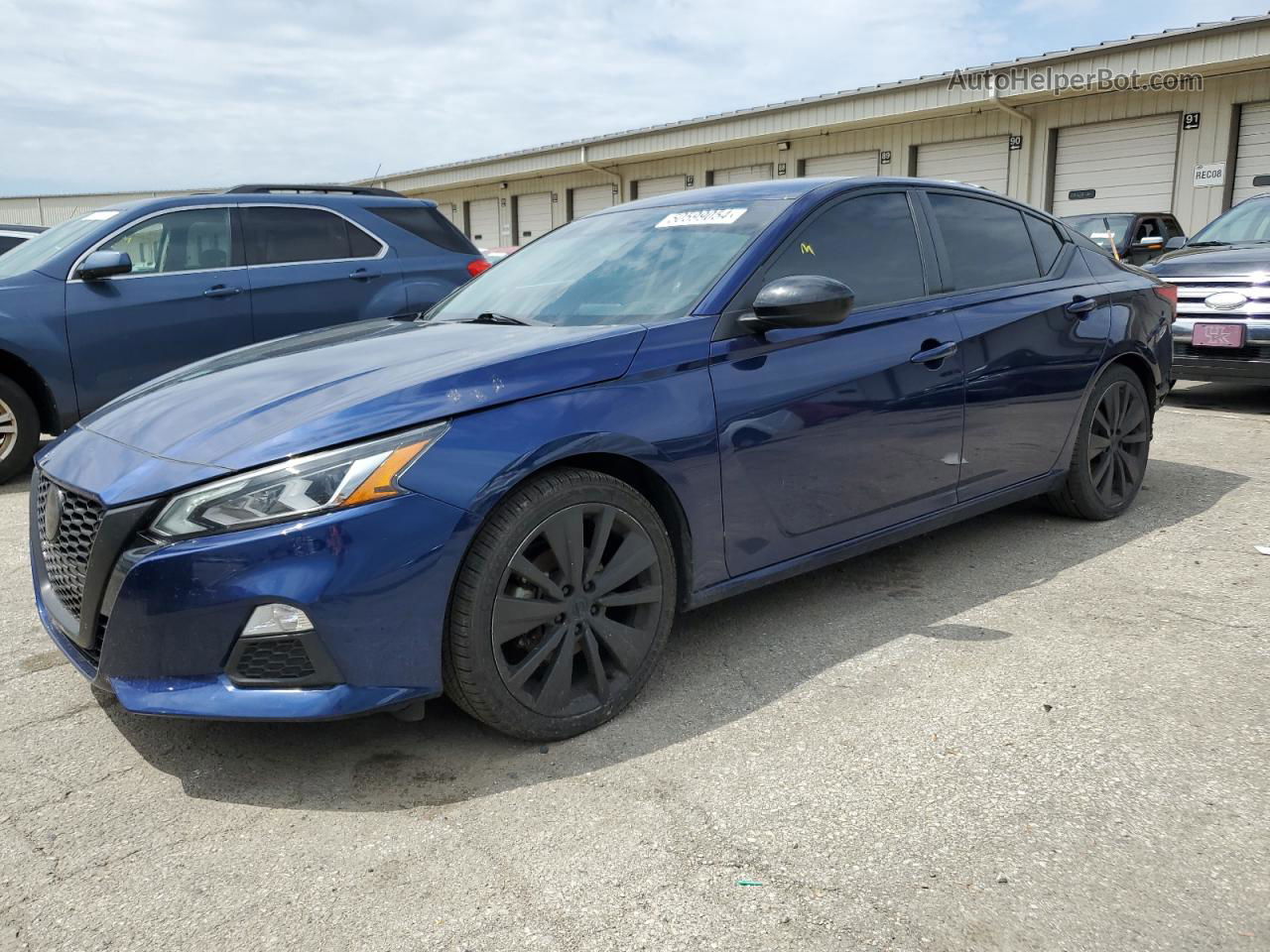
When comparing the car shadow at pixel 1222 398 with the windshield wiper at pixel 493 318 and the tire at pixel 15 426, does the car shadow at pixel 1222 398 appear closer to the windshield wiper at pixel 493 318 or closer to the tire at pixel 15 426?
the windshield wiper at pixel 493 318

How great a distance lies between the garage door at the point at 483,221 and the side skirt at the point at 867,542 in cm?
2601

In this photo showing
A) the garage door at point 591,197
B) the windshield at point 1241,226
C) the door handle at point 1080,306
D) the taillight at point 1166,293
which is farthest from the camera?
the garage door at point 591,197

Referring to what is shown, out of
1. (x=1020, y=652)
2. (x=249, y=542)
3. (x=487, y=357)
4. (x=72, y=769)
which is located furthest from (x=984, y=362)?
(x=72, y=769)

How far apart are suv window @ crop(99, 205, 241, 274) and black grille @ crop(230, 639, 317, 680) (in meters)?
4.72

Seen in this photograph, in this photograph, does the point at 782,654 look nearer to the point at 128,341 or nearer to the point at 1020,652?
the point at 1020,652

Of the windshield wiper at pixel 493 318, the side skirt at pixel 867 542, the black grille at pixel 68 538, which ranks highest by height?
the windshield wiper at pixel 493 318

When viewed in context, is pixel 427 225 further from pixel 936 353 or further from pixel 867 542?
pixel 867 542

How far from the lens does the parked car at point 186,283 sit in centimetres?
601

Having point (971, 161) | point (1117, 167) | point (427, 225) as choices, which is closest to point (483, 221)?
point (971, 161)

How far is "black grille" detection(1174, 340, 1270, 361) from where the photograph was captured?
7449mm

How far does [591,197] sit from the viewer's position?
82.1 ft

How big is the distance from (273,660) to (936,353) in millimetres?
2489

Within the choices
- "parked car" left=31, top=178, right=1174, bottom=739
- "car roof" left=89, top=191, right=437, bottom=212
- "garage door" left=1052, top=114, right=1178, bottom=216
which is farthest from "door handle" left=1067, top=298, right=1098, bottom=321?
"garage door" left=1052, top=114, right=1178, bottom=216

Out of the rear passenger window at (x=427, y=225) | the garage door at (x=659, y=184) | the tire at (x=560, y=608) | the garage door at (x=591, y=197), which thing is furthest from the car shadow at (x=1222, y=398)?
the garage door at (x=591, y=197)
